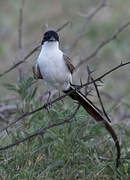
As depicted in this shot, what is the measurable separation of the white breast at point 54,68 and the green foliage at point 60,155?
0.72 ft

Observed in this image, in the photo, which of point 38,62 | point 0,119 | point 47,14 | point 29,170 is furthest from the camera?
point 47,14

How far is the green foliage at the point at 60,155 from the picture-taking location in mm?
3443

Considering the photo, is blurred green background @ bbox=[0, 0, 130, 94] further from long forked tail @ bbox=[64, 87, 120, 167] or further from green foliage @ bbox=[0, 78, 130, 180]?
long forked tail @ bbox=[64, 87, 120, 167]

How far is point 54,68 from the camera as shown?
390 centimetres

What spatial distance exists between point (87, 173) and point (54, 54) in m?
1.02

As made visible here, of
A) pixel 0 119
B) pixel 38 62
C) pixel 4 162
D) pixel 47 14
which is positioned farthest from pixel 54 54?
pixel 47 14

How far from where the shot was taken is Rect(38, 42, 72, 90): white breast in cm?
390

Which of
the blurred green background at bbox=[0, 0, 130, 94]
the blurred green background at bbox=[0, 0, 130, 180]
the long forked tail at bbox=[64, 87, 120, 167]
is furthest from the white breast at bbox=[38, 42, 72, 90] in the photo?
the blurred green background at bbox=[0, 0, 130, 94]

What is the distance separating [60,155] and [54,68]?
746 millimetres

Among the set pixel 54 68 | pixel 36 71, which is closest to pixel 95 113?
pixel 54 68

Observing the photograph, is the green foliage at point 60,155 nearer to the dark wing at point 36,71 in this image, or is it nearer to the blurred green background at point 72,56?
the blurred green background at point 72,56

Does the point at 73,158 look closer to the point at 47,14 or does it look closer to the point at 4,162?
the point at 4,162

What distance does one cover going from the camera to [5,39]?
30.2 ft

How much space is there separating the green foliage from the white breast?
221 millimetres
